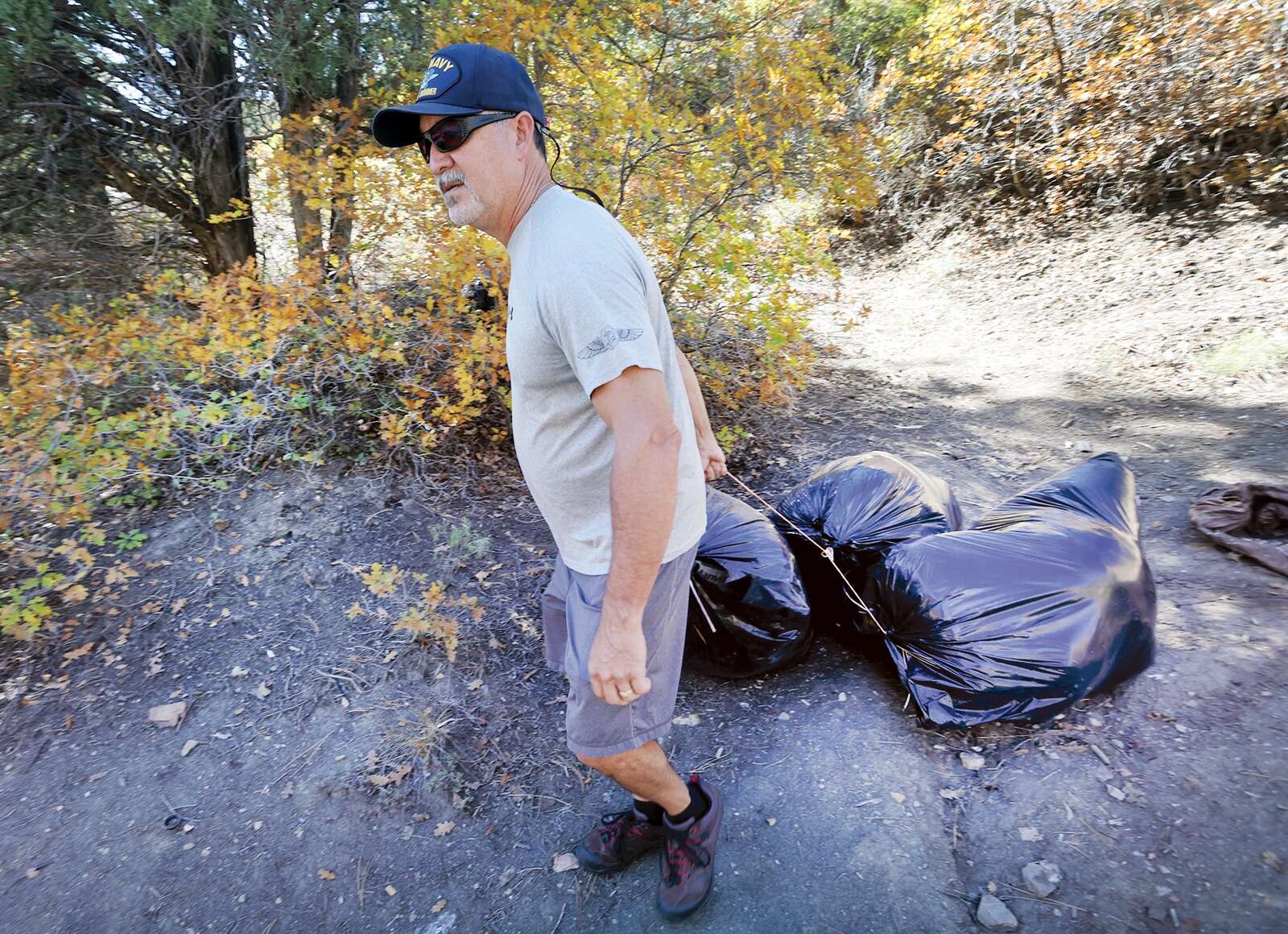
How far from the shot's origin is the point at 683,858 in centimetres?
178

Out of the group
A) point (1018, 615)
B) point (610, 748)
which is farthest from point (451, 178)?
point (1018, 615)

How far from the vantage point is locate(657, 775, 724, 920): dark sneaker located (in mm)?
1757

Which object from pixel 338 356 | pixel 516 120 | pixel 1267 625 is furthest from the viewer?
pixel 338 356

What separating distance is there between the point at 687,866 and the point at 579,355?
136 centimetres

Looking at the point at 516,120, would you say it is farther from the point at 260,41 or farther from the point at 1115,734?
the point at 260,41

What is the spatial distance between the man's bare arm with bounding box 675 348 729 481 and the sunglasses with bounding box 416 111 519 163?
29.1 inches

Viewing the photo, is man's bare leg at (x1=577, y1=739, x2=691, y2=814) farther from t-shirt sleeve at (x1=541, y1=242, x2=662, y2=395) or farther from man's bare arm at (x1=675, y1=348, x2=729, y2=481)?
t-shirt sleeve at (x1=541, y1=242, x2=662, y2=395)

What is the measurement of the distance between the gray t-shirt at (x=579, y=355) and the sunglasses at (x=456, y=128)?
20 centimetres

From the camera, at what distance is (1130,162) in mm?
6387

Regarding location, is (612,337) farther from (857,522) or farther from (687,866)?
(857,522)

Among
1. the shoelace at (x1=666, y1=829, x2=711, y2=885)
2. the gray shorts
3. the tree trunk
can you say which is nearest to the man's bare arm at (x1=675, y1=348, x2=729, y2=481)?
the gray shorts

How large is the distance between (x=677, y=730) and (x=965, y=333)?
207 inches

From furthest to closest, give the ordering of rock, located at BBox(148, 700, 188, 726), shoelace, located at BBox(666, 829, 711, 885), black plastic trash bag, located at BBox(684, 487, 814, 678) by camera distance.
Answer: rock, located at BBox(148, 700, 188, 726) → black plastic trash bag, located at BBox(684, 487, 814, 678) → shoelace, located at BBox(666, 829, 711, 885)

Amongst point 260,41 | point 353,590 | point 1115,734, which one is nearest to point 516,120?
point 353,590
